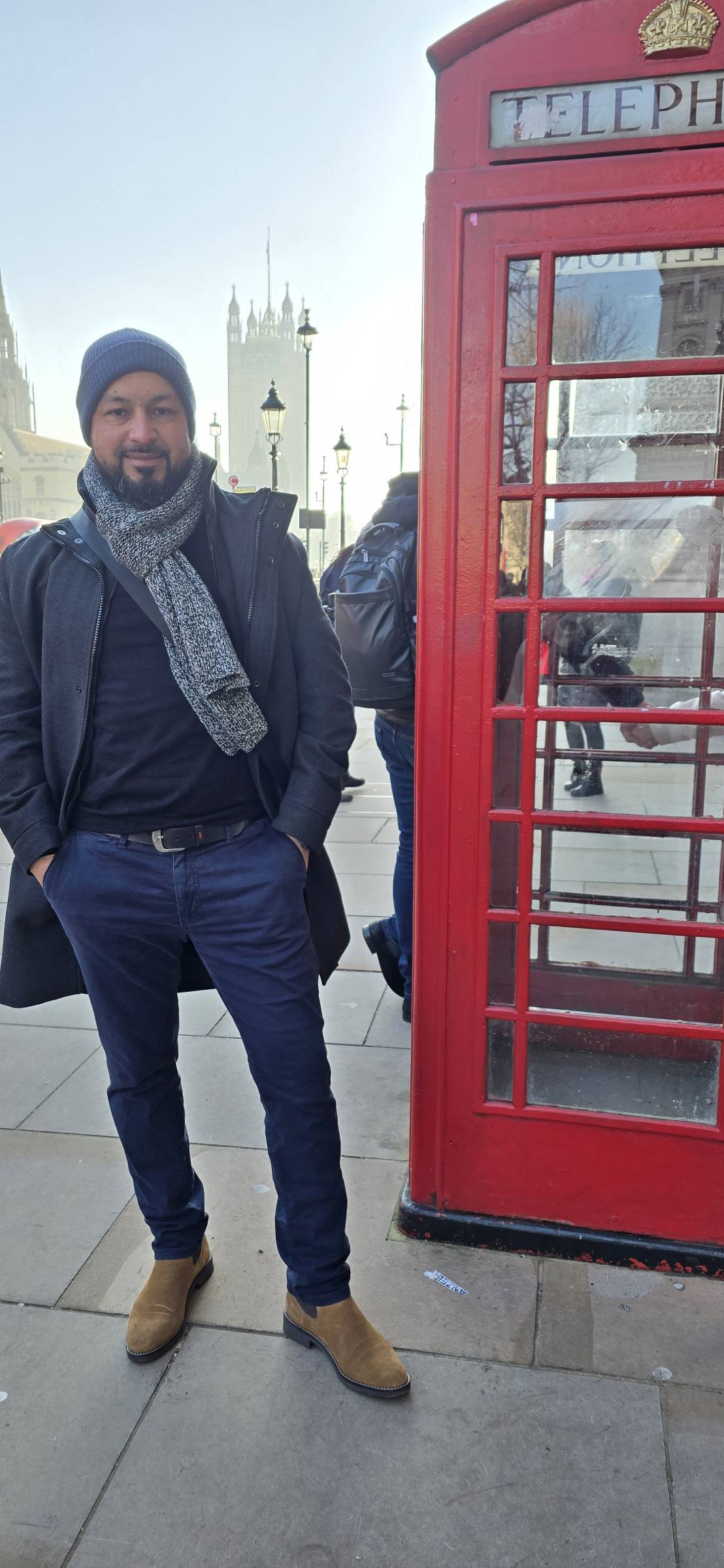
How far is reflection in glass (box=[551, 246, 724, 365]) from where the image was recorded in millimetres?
2094

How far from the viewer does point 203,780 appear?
6.68ft

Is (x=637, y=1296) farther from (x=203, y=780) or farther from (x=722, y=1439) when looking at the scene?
(x=203, y=780)

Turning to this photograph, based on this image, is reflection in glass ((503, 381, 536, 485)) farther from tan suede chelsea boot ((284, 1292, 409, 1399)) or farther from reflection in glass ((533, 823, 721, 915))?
tan suede chelsea boot ((284, 1292, 409, 1399))

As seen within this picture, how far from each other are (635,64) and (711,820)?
149cm

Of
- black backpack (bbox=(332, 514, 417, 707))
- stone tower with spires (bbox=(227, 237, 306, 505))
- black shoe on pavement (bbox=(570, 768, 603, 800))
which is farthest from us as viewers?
stone tower with spires (bbox=(227, 237, 306, 505))

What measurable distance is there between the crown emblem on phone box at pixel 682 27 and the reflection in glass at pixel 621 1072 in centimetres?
200

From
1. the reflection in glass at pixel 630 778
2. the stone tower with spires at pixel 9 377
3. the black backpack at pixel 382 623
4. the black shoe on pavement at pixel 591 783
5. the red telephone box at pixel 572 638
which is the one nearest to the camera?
the red telephone box at pixel 572 638

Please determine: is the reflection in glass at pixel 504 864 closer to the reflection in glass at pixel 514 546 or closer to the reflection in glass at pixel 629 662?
the reflection in glass at pixel 629 662

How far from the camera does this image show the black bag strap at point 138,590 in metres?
2.00

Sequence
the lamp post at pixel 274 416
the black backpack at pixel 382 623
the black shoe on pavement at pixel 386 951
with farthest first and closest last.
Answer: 1. the lamp post at pixel 274 416
2. the black shoe on pavement at pixel 386 951
3. the black backpack at pixel 382 623

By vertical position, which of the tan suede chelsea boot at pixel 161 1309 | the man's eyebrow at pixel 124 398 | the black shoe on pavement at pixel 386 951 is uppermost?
the man's eyebrow at pixel 124 398

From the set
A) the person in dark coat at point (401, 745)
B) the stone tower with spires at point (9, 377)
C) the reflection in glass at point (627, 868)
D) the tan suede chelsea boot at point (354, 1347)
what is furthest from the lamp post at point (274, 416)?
the stone tower with spires at point (9, 377)

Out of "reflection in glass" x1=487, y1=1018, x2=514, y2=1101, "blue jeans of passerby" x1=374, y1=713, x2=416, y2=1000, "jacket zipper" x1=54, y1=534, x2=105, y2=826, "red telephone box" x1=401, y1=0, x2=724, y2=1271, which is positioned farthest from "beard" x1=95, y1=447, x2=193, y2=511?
"blue jeans of passerby" x1=374, y1=713, x2=416, y2=1000

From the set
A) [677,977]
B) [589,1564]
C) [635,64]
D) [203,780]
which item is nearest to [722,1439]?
[589,1564]
